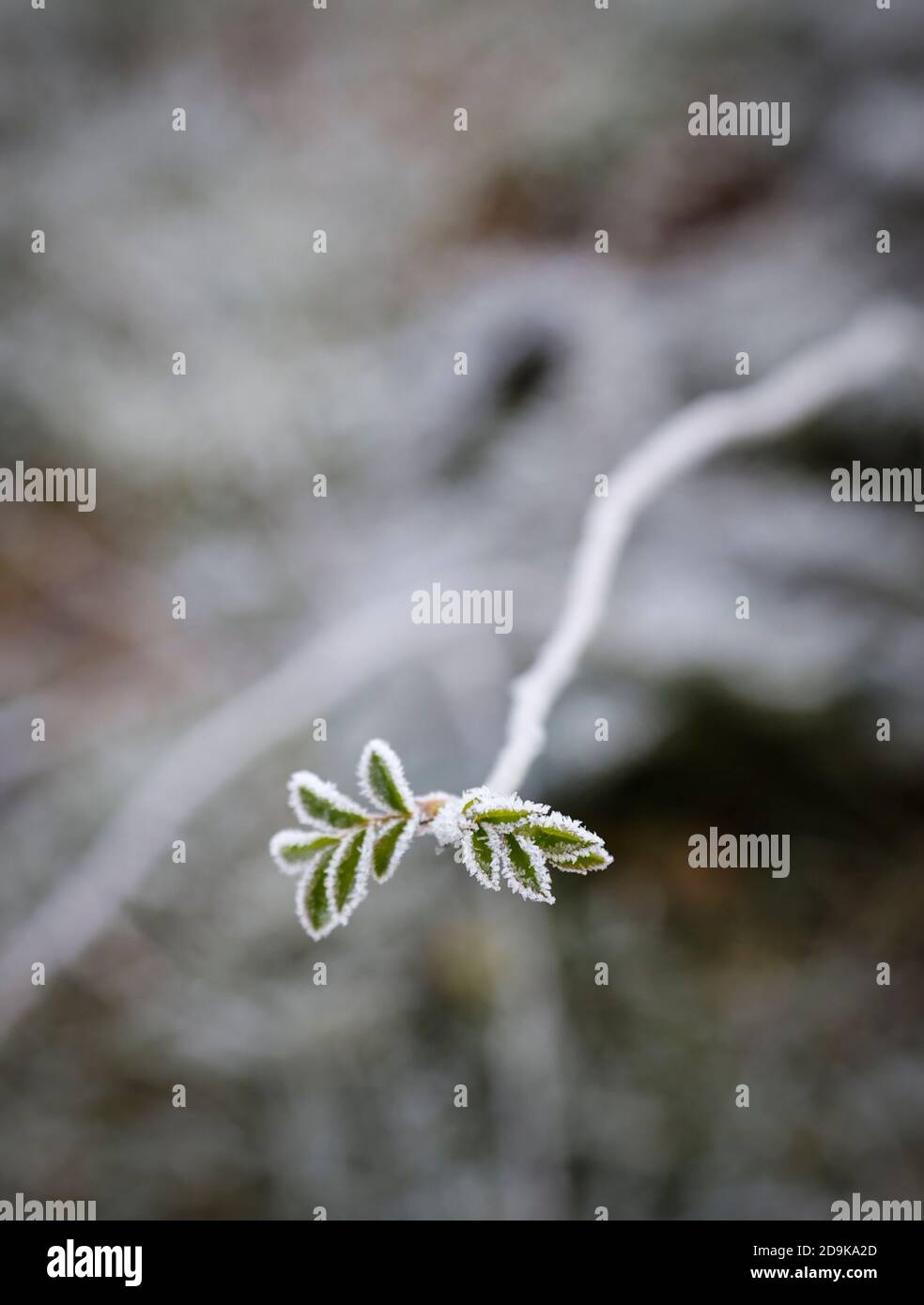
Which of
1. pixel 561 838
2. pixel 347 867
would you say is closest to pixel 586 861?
pixel 561 838

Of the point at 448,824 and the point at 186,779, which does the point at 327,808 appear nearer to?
the point at 448,824

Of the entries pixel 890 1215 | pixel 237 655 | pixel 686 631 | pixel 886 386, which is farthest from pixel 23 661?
pixel 890 1215

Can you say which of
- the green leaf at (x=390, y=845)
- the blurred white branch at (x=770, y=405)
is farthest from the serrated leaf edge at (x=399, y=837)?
the blurred white branch at (x=770, y=405)

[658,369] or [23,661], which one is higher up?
[658,369]

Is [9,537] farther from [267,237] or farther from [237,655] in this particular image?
[267,237]

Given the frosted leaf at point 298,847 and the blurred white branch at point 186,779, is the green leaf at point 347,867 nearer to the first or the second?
the frosted leaf at point 298,847
